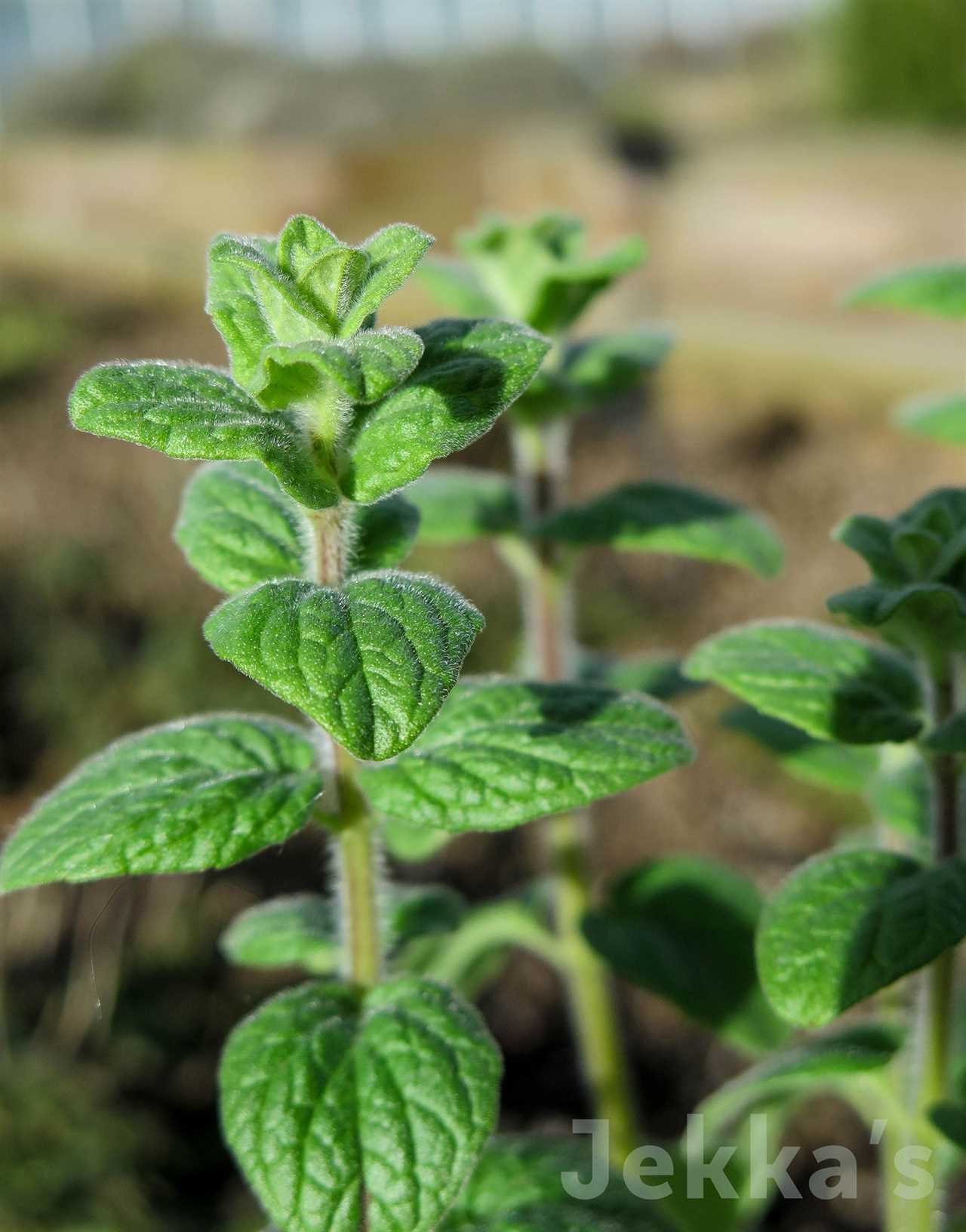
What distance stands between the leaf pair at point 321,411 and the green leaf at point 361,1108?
11.4 inches

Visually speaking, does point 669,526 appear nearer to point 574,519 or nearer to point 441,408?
point 574,519

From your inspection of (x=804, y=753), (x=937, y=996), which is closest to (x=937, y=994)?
(x=937, y=996)

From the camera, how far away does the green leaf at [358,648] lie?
529 mm

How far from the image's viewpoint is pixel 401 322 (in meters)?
3.97

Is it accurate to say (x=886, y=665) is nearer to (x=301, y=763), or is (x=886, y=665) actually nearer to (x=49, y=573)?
(x=301, y=763)

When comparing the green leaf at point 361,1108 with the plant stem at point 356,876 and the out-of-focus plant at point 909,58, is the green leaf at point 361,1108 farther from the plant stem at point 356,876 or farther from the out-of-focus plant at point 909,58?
the out-of-focus plant at point 909,58

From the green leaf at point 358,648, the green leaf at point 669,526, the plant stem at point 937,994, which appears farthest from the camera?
the green leaf at point 669,526

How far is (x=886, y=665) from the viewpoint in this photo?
797 mm

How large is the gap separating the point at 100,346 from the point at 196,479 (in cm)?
437

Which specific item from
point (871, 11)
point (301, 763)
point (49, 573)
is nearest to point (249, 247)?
point (301, 763)

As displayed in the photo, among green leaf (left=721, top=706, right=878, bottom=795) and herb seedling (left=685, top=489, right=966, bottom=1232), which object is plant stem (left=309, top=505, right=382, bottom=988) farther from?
green leaf (left=721, top=706, right=878, bottom=795)

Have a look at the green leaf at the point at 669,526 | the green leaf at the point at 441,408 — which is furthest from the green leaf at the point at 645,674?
the green leaf at the point at 441,408

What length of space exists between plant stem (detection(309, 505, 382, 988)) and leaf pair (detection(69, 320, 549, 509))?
0.20 feet

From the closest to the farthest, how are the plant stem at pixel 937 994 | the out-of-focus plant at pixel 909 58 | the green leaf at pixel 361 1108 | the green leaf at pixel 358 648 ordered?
the green leaf at pixel 358 648, the green leaf at pixel 361 1108, the plant stem at pixel 937 994, the out-of-focus plant at pixel 909 58
